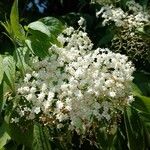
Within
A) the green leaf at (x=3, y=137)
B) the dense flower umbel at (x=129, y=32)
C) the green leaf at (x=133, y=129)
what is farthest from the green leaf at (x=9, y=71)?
the dense flower umbel at (x=129, y=32)

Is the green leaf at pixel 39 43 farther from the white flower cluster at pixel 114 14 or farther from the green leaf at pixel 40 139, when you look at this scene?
the white flower cluster at pixel 114 14

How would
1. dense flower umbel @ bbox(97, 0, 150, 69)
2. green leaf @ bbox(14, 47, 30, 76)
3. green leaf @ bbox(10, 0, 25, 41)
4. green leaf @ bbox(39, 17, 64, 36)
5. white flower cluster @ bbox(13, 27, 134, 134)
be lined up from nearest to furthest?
white flower cluster @ bbox(13, 27, 134, 134), green leaf @ bbox(10, 0, 25, 41), green leaf @ bbox(14, 47, 30, 76), green leaf @ bbox(39, 17, 64, 36), dense flower umbel @ bbox(97, 0, 150, 69)

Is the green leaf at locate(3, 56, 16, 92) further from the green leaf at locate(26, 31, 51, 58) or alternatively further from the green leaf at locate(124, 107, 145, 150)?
the green leaf at locate(124, 107, 145, 150)

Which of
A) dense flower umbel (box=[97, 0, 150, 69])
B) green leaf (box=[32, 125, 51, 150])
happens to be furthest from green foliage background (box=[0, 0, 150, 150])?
dense flower umbel (box=[97, 0, 150, 69])

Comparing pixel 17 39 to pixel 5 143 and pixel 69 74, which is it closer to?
pixel 69 74

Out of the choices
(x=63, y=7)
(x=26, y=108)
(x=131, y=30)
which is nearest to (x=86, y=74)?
(x=26, y=108)
